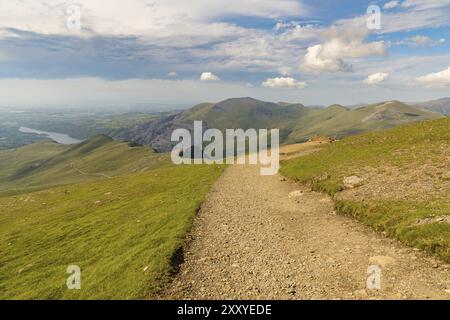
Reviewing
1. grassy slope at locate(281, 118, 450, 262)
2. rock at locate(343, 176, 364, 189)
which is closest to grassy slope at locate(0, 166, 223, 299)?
grassy slope at locate(281, 118, 450, 262)

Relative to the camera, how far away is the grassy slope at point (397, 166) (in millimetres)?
20806

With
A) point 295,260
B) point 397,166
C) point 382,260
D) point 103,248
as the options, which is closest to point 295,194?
point 397,166

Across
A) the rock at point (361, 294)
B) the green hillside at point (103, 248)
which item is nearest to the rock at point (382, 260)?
the rock at point (361, 294)

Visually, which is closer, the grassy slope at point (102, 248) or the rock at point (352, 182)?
the grassy slope at point (102, 248)

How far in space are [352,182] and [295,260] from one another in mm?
17016

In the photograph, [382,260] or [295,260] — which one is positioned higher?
[382,260]

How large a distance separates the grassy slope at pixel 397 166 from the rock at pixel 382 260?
7.63 ft

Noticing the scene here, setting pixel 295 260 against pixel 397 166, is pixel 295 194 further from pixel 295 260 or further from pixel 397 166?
pixel 295 260

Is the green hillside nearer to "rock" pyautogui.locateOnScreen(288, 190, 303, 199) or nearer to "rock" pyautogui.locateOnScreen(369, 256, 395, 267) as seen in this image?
"rock" pyautogui.locateOnScreen(288, 190, 303, 199)

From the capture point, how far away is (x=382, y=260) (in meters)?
19.1

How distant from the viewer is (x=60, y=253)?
1120 inches

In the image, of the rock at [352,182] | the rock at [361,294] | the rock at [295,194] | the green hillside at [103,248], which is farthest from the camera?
the rock at [295,194]

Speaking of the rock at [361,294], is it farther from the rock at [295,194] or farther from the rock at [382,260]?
the rock at [295,194]
